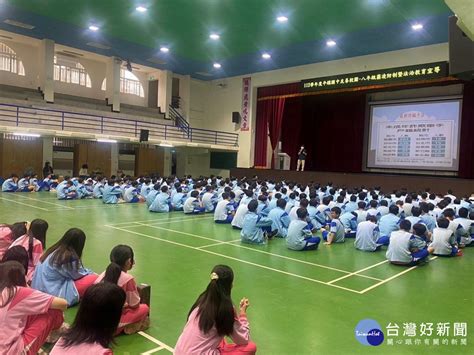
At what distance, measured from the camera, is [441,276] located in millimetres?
5797

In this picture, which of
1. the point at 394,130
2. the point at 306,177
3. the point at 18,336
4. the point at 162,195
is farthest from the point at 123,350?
the point at 394,130

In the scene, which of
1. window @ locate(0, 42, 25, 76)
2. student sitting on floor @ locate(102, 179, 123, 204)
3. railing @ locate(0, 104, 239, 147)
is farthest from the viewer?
window @ locate(0, 42, 25, 76)

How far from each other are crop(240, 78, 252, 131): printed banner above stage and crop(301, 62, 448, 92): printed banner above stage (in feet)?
20.1

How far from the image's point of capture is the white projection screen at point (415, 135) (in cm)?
1595

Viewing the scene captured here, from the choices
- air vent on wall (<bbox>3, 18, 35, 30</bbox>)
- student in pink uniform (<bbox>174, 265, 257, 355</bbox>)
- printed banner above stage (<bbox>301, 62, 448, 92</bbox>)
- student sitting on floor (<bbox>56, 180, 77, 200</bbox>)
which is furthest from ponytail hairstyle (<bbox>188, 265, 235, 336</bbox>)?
air vent on wall (<bbox>3, 18, 35, 30</bbox>)

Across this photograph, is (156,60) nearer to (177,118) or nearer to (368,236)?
(177,118)

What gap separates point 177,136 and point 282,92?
664cm

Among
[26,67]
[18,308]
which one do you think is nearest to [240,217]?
[18,308]

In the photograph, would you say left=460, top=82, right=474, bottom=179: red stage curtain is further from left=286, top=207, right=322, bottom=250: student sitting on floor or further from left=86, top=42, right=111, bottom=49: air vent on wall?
left=86, top=42, right=111, bottom=49: air vent on wall

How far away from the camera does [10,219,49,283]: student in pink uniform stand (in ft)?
13.2

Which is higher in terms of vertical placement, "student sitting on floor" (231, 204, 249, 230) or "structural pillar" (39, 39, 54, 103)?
"structural pillar" (39, 39, 54, 103)

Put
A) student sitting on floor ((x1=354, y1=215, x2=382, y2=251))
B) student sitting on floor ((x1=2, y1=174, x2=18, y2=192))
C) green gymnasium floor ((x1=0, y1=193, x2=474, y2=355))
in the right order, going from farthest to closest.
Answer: student sitting on floor ((x1=2, y1=174, x2=18, y2=192)) → student sitting on floor ((x1=354, y1=215, x2=382, y2=251)) → green gymnasium floor ((x1=0, y1=193, x2=474, y2=355))

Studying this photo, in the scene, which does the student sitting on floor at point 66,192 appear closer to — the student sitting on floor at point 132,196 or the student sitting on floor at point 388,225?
the student sitting on floor at point 132,196

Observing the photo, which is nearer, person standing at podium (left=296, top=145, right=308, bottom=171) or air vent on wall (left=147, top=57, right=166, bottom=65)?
person standing at podium (left=296, top=145, right=308, bottom=171)
